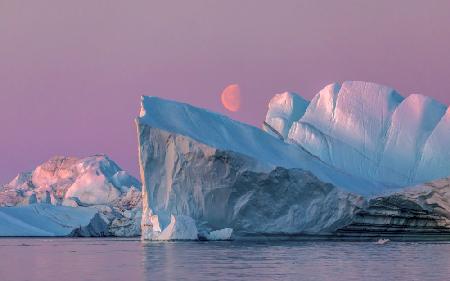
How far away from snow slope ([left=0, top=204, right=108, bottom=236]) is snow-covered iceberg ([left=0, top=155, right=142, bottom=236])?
0.22 m

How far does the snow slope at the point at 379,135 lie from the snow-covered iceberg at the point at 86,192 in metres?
19.2

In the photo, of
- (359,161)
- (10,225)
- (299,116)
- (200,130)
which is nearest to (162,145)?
(200,130)

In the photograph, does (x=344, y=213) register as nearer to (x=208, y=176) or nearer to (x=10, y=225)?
(x=208, y=176)

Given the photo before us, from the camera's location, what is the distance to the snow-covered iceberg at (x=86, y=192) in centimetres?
7119

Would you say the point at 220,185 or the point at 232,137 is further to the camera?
the point at 232,137

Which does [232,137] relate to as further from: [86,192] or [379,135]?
[86,192]

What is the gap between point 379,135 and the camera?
174ft

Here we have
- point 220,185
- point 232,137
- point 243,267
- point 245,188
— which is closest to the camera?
point 243,267

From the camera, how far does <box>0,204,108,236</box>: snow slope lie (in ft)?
220

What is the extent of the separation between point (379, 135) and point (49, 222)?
31.7 m

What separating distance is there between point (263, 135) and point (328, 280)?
79.4ft

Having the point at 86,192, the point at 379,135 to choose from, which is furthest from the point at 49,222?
the point at 379,135

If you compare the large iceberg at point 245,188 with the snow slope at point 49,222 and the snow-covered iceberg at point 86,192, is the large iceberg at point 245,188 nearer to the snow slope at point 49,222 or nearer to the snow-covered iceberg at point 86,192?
the snow-covered iceberg at point 86,192

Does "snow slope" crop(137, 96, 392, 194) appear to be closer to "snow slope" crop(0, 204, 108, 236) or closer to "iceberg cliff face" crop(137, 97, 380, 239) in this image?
"iceberg cliff face" crop(137, 97, 380, 239)
